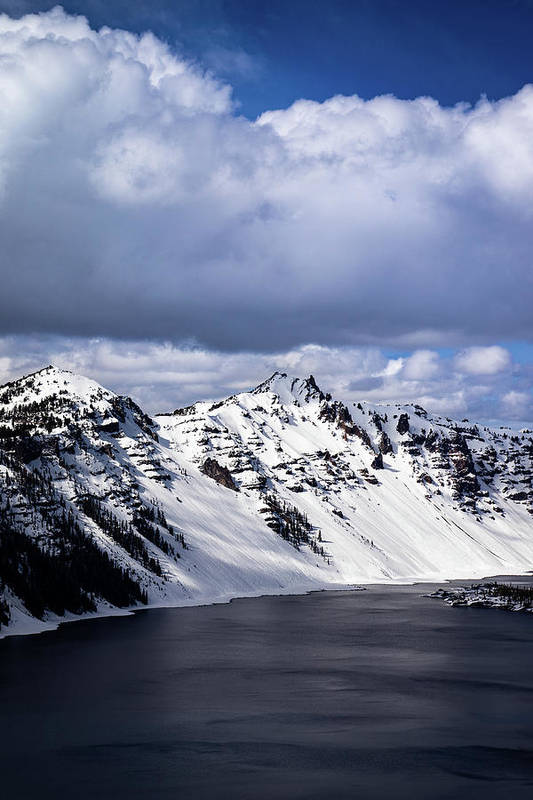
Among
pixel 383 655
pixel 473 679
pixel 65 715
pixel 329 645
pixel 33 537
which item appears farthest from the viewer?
pixel 33 537

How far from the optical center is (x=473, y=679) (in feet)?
305

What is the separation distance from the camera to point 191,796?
4966cm

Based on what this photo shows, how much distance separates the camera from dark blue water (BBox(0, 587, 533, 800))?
173 feet

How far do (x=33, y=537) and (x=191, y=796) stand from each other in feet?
416

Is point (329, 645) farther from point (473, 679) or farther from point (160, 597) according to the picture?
point (160, 597)

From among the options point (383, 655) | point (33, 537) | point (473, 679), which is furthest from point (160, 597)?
point (473, 679)

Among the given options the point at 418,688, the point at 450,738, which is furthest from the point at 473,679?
the point at 450,738

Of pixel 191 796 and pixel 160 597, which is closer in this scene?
pixel 191 796

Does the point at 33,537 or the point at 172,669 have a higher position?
the point at 33,537

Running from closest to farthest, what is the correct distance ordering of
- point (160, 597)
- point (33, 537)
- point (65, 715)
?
point (65, 715), point (33, 537), point (160, 597)

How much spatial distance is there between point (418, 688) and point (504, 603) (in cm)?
11315

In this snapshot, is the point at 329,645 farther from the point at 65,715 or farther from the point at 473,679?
the point at 65,715

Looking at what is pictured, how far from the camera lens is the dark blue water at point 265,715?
52.7 meters

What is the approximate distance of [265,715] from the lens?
72.4m
